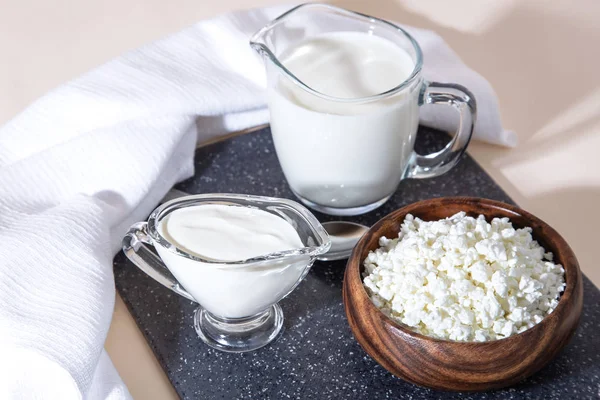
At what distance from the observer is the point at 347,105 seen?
813mm

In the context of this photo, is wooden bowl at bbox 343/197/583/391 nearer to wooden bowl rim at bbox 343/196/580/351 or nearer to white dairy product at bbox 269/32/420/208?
wooden bowl rim at bbox 343/196/580/351

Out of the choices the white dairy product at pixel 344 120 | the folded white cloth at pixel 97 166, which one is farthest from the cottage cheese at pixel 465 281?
the folded white cloth at pixel 97 166

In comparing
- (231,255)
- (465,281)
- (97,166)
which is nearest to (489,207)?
(465,281)

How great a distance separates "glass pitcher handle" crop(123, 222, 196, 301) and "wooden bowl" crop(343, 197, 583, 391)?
0.50 ft

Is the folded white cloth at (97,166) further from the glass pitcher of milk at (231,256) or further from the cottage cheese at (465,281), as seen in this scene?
the cottage cheese at (465,281)

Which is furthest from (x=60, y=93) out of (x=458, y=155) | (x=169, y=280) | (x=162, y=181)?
(x=458, y=155)

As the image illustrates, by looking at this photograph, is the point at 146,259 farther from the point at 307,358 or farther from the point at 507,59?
the point at 507,59

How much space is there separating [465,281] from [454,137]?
0.24 metres

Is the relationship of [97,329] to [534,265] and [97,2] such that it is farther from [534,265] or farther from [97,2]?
[97,2]

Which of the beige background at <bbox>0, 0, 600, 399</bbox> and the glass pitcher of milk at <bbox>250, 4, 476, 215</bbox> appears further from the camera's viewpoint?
the beige background at <bbox>0, 0, 600, 399</bbox>

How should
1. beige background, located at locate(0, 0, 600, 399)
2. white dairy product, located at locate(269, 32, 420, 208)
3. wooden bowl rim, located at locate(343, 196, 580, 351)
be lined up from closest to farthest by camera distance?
wooden bowl rim, located at locate(343, 196, 580, 351) → white dairy product, located at locate(269, 32, 420, 208) → beige background, located at locate(0, 0, 600, 399)

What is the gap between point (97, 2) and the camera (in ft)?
4.33

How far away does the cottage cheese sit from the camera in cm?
69

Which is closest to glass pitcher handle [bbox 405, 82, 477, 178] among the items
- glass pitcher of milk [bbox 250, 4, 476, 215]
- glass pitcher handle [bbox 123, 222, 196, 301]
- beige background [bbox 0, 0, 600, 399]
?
glass pitcher of milk [bbox 250, 4, 476, 215]
